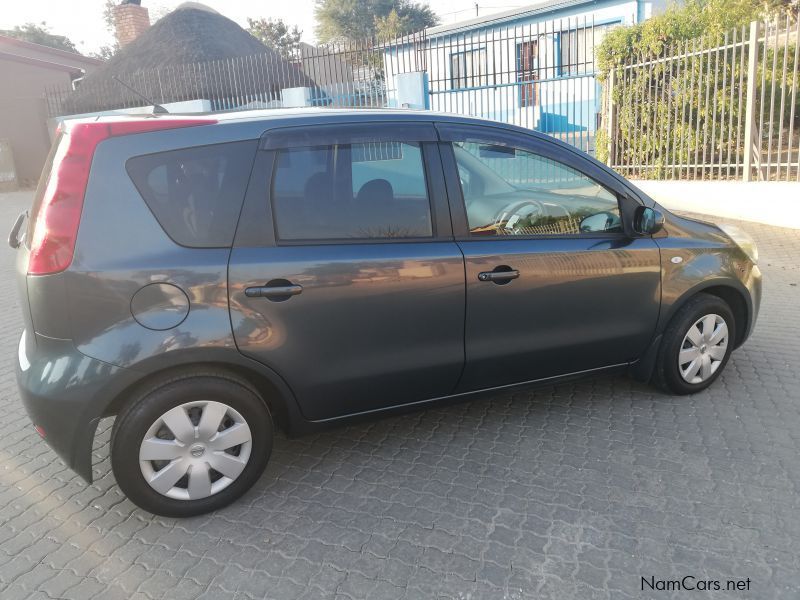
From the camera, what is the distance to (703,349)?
405 cm

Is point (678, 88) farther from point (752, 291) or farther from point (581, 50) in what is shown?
point (581, 50)

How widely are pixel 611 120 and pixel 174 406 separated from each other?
1070cm

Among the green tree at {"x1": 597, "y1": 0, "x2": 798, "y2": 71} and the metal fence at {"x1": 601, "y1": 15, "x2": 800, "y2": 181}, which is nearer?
the metal fence at {"x1": 601, "y1": 15, "x2": 800, "y2": 181}

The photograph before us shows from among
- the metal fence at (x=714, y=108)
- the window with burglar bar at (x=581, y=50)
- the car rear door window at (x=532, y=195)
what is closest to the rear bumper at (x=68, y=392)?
the car rear door window at (x=532, y=195)

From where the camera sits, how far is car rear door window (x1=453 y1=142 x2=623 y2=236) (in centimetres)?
348

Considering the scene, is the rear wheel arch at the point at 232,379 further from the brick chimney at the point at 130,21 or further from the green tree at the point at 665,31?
the brick chimney at the point at 130,21

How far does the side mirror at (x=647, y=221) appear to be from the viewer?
12.1 feet

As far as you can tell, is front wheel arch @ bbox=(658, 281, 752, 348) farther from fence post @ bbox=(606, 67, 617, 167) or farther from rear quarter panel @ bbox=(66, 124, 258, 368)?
fence post @ bbox=(606, 67, 617, 167)

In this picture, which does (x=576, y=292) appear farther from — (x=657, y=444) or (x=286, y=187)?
(x=286, y=187)

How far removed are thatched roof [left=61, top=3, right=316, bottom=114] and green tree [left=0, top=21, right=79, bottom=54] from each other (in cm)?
3989

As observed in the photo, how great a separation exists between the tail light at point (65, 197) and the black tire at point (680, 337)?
315 centimetres

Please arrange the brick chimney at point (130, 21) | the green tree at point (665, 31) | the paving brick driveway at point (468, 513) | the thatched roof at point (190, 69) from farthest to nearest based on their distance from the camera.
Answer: the brick chimney at point (130, 21)
the thatched roof at point (190, 69)
the green tree at point (665, 31)
the paving brick driveway at point (468, 513)

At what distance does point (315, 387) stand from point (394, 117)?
4.65ft

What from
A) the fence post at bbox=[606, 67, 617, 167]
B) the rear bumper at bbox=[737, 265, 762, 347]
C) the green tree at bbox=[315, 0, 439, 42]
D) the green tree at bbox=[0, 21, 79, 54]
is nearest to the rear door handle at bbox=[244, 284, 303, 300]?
the rear bumper at bbox=[737, 265, 762, 347]
